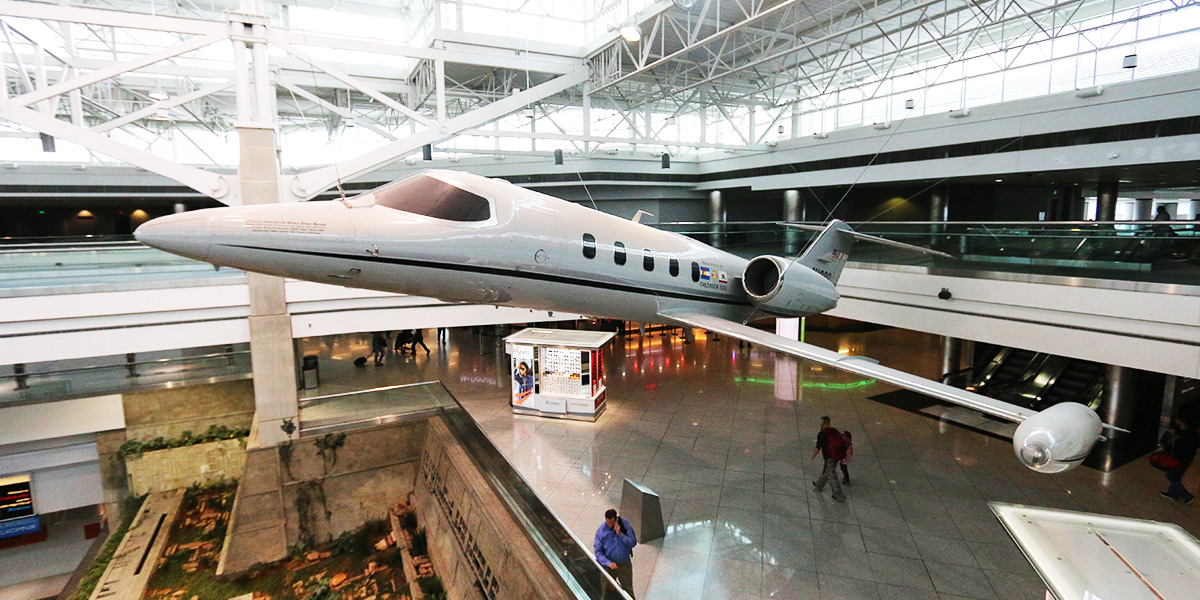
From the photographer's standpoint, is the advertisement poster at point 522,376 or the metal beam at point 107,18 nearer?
the metal beam at point 107,18

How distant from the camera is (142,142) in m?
27.2

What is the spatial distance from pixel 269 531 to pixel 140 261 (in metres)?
6.72

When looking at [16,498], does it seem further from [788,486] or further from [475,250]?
[788,486]

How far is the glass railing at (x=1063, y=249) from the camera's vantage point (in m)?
8.28

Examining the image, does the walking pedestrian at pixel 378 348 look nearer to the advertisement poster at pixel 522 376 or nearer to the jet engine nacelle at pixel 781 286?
the advertisement poster at pixel 522 376

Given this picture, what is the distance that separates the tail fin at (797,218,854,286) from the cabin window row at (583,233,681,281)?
12.3 feet

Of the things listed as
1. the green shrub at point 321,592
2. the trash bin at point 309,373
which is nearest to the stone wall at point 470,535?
the green shrub at point 321,592

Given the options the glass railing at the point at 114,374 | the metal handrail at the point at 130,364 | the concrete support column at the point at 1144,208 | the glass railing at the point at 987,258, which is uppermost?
the concrete support column at the point at 1144,208

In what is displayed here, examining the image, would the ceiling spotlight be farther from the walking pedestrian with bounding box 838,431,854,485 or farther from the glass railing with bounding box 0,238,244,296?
the glass railing with bounding box 0,238,244,296

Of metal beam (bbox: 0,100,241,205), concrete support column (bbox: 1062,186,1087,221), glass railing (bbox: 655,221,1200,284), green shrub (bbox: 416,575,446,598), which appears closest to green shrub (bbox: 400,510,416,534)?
green shrub (bbox: 416,575,446,598)

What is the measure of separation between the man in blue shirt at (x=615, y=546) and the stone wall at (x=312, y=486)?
679 centimetres

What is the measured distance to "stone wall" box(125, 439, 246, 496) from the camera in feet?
47.2

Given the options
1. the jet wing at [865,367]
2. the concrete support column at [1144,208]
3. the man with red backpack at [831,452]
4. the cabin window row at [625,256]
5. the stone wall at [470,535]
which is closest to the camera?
the jet wing at [865,367]

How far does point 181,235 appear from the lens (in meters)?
4.29
